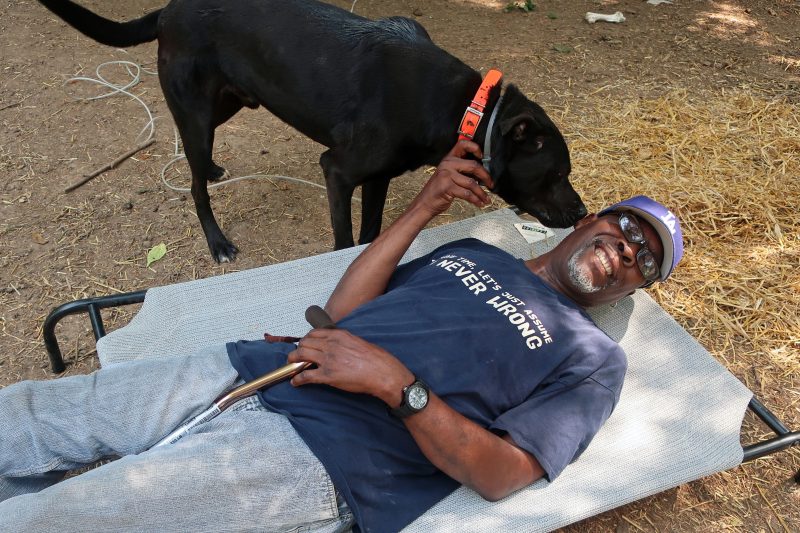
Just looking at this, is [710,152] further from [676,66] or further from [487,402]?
[487,402]

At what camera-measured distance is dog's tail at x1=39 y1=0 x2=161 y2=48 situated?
3191 mm

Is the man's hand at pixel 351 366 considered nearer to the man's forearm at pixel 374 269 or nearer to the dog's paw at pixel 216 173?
the man's forearm at pixel 374 269

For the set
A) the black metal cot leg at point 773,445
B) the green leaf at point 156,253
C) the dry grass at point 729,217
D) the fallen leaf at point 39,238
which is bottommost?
the fallen leaf at point 39,238

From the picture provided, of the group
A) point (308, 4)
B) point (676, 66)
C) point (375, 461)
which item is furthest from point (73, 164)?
point (676, 66)

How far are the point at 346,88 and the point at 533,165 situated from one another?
0.91 meters

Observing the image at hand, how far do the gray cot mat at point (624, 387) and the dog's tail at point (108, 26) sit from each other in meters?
1.46

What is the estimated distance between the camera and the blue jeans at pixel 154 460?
5.13 ft

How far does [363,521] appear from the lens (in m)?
1.71

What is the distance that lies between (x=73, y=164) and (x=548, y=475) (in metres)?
3.77

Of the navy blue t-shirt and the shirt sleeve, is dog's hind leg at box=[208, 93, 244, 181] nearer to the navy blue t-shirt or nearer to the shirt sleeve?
the navy blue t-shirt

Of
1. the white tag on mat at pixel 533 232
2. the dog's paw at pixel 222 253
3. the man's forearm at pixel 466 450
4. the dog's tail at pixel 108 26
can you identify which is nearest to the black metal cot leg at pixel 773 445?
the man's forearm at pixel 466 450

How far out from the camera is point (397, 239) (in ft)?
7.70

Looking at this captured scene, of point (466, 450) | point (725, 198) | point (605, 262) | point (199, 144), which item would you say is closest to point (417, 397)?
point (466, 450)

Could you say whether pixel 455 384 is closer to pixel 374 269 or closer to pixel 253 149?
pixel 374 269
